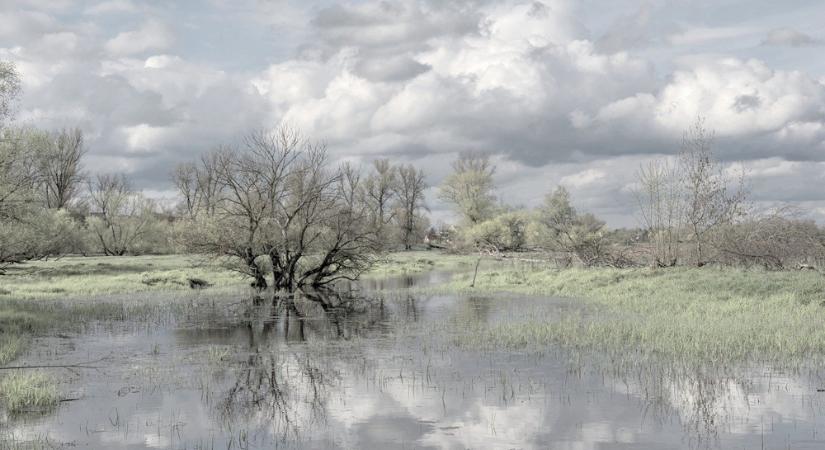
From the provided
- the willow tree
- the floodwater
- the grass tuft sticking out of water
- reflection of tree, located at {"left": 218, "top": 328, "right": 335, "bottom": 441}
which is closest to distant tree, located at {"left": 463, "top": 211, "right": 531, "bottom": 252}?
the willow tree

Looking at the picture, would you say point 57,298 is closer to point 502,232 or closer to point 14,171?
point 14,171

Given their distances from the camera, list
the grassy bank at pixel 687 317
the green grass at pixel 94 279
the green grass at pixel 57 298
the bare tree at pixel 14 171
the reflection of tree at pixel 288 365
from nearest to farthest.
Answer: the reflection of tree at pixel 288 365, the green grass at pixel 57 298, the grassy bank at pixel 687 317, the bare tree at pixel 14 171, the green grass at pixel 94 279

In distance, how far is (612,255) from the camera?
3838cm

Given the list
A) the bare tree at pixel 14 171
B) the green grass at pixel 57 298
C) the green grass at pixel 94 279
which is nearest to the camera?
the green grass at pixel 57 298

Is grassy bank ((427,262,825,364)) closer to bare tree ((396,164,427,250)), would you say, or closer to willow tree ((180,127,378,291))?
willow tree ((180,127,378,291))

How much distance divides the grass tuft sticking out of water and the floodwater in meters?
0.31

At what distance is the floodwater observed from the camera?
1006cm

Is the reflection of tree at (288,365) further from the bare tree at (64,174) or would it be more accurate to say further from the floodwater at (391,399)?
the bare tree at (64,174)

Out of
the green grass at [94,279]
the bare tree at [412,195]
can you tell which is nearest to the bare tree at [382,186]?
A: the bare tree at [412,195]

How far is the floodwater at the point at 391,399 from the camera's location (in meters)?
10.1

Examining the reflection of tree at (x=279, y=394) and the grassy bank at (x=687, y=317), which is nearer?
the reflection of tree at (x=279, y=394)

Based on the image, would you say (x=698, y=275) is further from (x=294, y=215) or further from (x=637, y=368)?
(x=294, y=215)

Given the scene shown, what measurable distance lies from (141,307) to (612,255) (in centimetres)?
2356

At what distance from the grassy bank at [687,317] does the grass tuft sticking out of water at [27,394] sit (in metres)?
9.52
